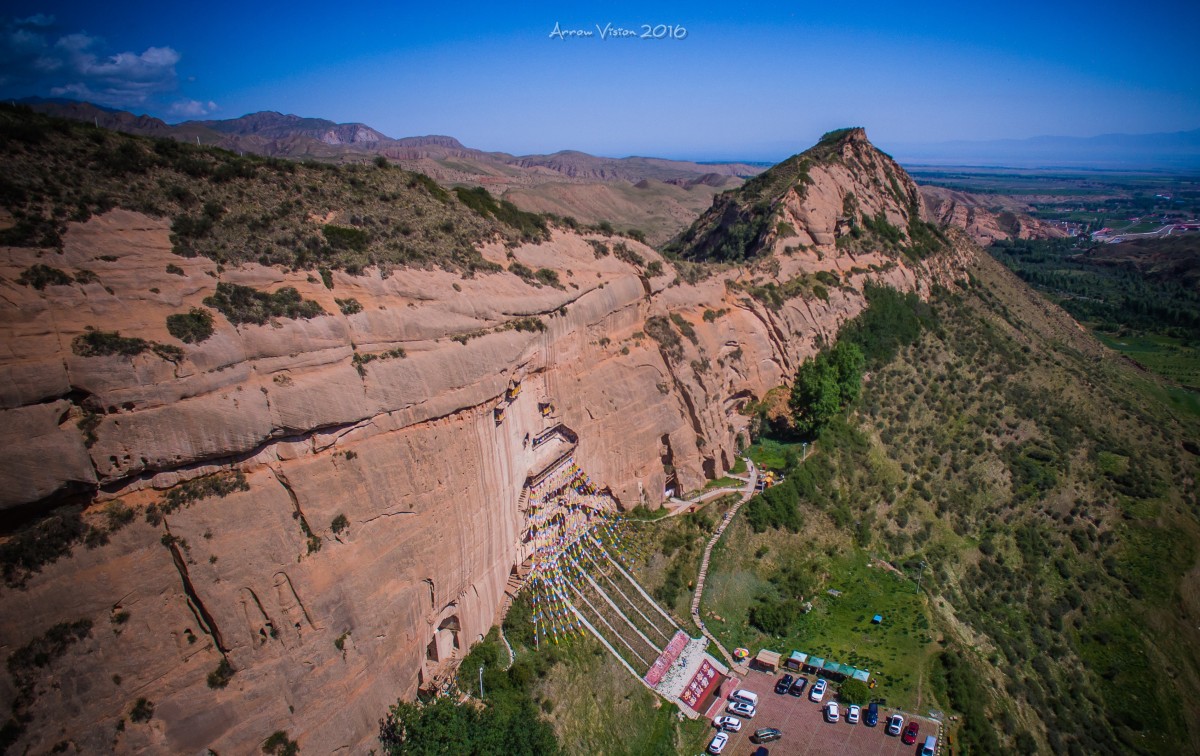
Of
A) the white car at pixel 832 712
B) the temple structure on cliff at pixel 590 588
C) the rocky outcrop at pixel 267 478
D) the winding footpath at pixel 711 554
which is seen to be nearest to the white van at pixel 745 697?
the temple structure on cliff at pixel 590 588

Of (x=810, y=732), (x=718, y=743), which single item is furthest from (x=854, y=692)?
(x=718, y=743)

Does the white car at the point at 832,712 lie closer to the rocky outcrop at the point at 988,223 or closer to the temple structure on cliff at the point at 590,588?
the temple structure on cliff at the point at 590,588

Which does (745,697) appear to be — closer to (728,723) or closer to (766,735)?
(728,723)

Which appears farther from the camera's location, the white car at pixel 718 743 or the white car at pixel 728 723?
the white car at pixel 728 723

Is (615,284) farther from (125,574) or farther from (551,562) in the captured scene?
(125,574)

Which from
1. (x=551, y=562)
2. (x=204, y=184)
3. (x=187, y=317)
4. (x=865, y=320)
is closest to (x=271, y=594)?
(x=187, y=317)
